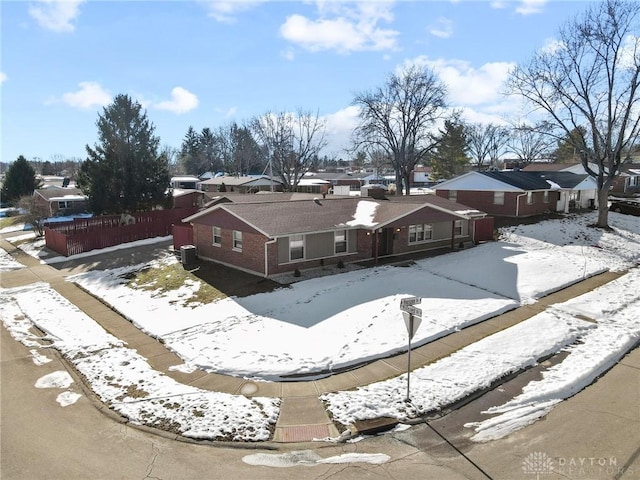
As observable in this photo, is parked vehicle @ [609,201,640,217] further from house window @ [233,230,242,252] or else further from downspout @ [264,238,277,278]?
house window @ [233,230,242,252]

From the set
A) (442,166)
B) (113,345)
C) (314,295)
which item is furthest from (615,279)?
(442,166)

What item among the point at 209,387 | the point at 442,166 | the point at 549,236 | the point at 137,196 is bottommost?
the point at 209,387

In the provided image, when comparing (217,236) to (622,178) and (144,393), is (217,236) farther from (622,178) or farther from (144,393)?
(622,178)

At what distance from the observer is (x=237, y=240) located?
77.9 ft

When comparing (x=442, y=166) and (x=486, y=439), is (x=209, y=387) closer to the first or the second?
(x=486, y=439)

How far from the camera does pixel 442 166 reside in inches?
3187

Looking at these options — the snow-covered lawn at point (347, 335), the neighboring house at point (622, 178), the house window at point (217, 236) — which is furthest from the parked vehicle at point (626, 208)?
the house window at point (217, 236)

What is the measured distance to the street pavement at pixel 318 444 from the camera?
8234mm

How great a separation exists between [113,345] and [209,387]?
5.11 metres

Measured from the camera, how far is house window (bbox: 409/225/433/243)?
2730 cm

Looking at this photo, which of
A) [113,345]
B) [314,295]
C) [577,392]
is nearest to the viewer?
[577,392]

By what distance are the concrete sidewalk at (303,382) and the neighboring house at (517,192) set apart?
19158mm

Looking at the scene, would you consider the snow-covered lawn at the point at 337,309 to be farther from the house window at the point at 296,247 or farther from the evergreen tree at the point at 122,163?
the evergreen tree at the point at 122,163

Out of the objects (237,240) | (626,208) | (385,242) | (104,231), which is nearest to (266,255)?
(237,240)
